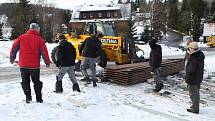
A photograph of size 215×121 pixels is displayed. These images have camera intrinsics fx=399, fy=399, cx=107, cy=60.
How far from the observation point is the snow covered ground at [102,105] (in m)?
9.09

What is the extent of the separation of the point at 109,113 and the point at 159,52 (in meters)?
4.37

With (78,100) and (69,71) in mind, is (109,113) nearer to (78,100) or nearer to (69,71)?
(78,100)

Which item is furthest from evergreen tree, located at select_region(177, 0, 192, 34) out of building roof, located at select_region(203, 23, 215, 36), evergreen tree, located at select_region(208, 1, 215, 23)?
building roof, located at select_region(203, 23, 215, 36)

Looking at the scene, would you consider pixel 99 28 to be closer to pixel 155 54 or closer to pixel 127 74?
pixel 127 74

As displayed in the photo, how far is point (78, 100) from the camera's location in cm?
1076

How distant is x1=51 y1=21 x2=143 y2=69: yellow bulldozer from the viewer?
1661 centimetres

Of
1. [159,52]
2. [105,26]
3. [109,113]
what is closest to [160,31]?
[105,26]

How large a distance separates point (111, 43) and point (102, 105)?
6.40 metres

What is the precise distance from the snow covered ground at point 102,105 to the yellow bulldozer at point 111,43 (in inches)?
98.5

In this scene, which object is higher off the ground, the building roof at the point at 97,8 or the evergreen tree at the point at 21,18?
the building roof at the point at 97,8

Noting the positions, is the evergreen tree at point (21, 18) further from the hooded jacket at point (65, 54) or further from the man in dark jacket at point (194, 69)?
the man in dark jacket at point (194, 69)

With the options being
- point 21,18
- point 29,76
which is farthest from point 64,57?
point 21,18

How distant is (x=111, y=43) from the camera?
1669 centimetres

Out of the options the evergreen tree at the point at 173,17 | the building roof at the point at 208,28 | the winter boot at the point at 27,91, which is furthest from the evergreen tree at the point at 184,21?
the winter boot at the point at 27,91
